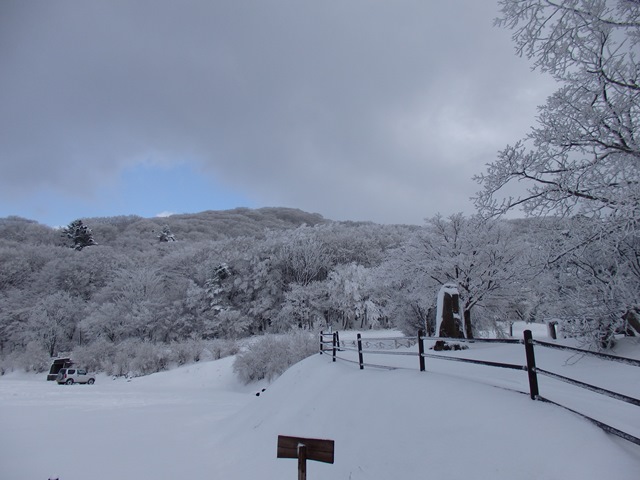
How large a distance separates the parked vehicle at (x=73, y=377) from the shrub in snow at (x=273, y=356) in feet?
46.7

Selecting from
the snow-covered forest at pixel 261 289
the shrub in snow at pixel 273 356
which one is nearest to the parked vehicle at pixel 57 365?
the snow-covered forest at pixel 261 289

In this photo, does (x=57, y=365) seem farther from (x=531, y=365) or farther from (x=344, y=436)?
(x=531, y=365)

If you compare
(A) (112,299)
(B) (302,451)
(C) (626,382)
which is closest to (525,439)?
(B) (302,451)

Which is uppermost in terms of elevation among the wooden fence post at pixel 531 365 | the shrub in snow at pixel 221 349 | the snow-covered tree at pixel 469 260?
the snow-covered tree at pixel 469 260

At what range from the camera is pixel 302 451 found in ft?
10.7

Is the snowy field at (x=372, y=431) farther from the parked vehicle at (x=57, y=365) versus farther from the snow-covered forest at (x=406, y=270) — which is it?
the parked vehicle at (x=57, y=365)

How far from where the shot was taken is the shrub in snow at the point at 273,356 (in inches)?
1094

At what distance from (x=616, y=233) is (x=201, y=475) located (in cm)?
1007

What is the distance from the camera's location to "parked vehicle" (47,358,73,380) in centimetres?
3553

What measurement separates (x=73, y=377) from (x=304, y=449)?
37.7m

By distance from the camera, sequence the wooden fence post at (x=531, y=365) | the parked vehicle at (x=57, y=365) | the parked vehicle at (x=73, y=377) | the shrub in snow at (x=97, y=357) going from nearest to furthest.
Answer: the wooden fence post at (x=531, y=365)
the parked vehicle at (x=73, y=377)
the parked vehicle at (x=57, y=365)
the shrub in snow at (x=97, y=357)

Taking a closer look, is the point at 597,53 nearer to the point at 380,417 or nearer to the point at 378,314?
the point at 380,417

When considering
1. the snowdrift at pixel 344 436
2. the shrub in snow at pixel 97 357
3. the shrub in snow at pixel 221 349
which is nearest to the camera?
the snowdrift at pixel 344 436

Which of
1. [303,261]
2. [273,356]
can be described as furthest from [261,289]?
[273,356]
